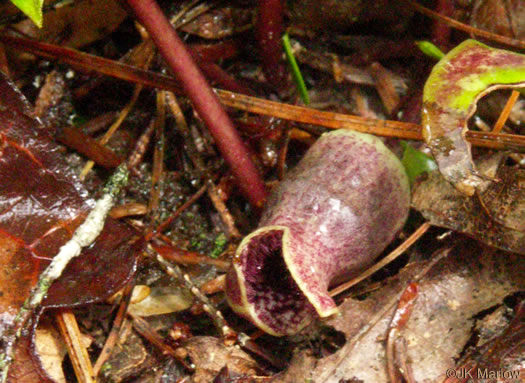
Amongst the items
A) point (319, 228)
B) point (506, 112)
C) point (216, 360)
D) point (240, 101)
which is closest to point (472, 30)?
point (506, 112)

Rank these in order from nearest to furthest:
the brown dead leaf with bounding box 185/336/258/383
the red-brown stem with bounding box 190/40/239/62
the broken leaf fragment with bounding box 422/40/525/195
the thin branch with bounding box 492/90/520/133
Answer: the broken leaf fragment with bounding box 422/40/525/195 < the brown dead leaf with bounding box 185/336/258/383 < the thin branch with bounding box 492/90/520/133 < the red-brown stem with bounding box 190/40/239/62

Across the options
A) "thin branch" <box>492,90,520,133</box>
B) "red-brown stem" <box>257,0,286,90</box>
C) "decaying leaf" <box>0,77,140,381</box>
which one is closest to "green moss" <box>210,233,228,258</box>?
"decaying leaf" <box>0,77,140,381</box>

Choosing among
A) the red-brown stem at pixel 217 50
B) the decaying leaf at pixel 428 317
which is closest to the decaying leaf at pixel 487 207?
the decaying leaf at pixel 428 317

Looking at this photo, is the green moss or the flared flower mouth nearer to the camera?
the flared flower mouth

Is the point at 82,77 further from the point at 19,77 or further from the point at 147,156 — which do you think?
the point at 147,156

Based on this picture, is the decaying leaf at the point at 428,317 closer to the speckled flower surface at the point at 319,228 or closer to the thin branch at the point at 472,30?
the speckled flower surface at the point at 319,228

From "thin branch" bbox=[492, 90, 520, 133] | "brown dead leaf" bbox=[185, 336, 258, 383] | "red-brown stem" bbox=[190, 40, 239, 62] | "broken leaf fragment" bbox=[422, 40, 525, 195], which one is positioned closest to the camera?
"broken leaf fragment" bbox=[422, 40, 525, 195]

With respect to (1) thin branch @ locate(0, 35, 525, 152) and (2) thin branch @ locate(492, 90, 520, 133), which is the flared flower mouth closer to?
(1) thin branch @ locate(0, 35, 525, 152)
